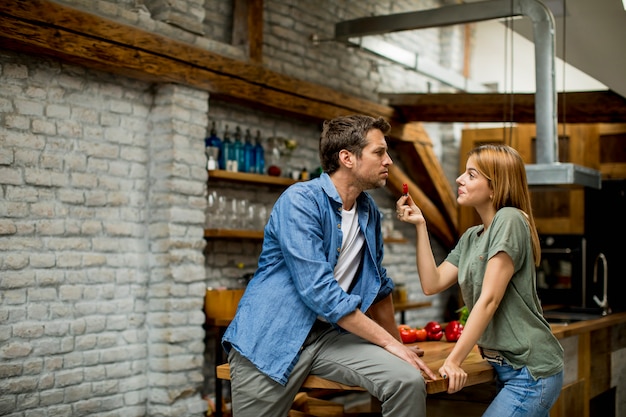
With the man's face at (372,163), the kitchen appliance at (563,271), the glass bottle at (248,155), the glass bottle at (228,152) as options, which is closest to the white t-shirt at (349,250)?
the man's face at (372,163)

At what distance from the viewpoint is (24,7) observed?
4.54 metres

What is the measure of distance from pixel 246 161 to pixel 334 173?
3.33 meters

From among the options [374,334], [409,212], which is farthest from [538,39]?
[374,334]

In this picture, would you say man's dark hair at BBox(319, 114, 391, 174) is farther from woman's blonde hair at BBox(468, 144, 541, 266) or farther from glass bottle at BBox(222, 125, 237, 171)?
glass bottle at BBox(222, 125, 237, 171)

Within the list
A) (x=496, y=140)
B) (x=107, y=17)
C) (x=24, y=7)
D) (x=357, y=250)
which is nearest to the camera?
(x=357, y=250)

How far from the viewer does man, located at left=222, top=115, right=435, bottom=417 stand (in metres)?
2.75

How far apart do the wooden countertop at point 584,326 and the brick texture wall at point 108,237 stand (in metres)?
2.58

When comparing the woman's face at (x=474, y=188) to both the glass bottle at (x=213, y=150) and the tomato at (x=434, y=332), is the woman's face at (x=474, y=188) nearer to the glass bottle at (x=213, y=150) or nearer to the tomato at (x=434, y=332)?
the tomato at (x=434, y=332)

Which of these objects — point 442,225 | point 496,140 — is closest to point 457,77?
point 496,140

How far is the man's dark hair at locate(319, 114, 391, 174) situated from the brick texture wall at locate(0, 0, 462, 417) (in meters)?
2.53

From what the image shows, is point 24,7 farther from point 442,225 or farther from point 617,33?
point 442,225

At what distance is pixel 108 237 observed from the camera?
539cm

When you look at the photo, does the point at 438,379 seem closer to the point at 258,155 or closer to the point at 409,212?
the point at 409,212

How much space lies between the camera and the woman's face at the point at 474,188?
9.98ft
